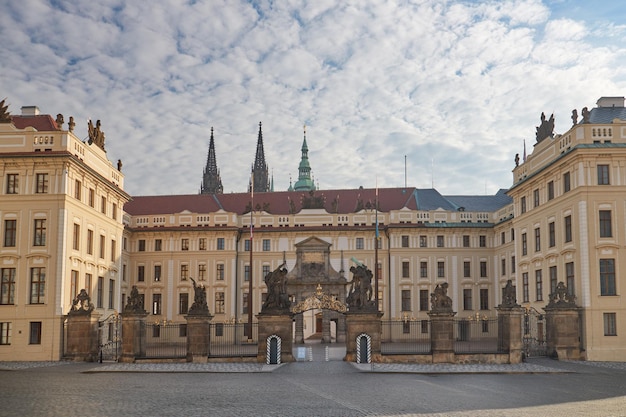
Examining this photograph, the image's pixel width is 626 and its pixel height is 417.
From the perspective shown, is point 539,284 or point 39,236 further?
point 539,284

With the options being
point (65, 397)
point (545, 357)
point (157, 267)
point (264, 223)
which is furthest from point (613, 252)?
point (157, 267)

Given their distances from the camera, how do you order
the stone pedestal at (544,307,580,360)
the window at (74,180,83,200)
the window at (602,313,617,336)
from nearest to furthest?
the stone pedestal at (544,307,580,360), the window at (602,313,617,336), the window at (74,180,83,200)

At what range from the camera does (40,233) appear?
1510 inches

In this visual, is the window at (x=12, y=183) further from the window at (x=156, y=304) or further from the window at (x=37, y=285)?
the window at (x=156, y=304)

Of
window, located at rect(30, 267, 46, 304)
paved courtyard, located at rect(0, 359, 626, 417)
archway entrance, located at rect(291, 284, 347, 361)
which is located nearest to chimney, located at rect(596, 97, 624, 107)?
paved courtyard, located at rect(0, 359, 626, 417)

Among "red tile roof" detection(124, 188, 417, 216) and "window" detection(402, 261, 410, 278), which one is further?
"red tile roof" detection(124, 188, 417, 216)

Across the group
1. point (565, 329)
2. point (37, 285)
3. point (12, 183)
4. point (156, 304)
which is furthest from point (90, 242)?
point (565, 329)

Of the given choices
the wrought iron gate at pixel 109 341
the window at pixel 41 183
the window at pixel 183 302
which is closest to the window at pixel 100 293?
the wrought iron gate at pixel 109 341

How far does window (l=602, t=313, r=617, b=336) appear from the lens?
114 feet

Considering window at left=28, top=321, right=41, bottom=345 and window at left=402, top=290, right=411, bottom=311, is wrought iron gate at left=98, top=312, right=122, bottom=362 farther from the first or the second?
window at left=402, top=290, right=411, bottom=311

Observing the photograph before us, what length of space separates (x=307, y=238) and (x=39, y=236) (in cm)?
2783

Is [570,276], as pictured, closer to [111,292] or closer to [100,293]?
[100,293]

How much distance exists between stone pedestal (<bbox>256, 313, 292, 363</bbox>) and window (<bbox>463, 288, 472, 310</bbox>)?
101 ft

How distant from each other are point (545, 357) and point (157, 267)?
3563 cm
